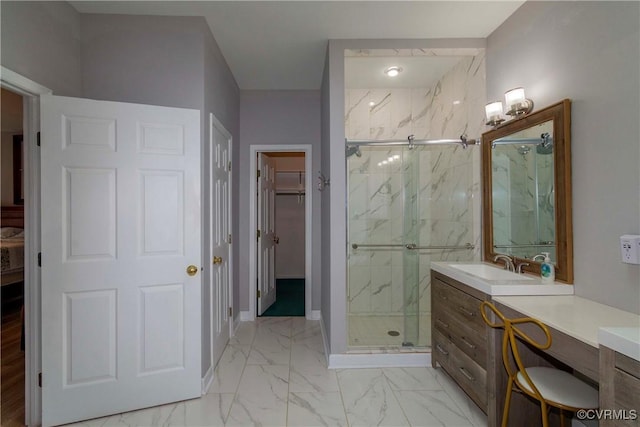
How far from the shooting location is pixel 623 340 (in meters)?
0.93

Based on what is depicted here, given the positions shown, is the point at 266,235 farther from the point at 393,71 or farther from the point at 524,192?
the point at 524,192

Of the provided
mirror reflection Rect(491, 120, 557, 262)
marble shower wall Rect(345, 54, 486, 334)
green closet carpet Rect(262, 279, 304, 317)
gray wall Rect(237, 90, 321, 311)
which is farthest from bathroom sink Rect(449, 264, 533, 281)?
green closet carpet Rect(262, 279, 304, 317)

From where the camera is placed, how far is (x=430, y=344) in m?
2.62

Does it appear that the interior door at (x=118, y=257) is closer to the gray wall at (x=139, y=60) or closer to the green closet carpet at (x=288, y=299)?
the gray wall at (x=139, y=60)

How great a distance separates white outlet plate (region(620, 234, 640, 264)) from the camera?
1.33m

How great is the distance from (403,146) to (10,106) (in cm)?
499

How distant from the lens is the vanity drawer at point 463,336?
1.78 m

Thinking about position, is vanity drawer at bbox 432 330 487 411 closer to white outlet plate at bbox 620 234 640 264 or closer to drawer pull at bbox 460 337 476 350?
drawer pull at bbox 460 337 476 350

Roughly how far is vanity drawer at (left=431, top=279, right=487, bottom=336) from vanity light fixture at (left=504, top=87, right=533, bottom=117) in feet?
4.22

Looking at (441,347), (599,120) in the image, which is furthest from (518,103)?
(441,347)

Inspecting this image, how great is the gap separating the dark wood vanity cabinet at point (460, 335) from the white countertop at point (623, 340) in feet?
2.39

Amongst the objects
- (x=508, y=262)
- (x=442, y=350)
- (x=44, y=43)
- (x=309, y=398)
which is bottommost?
(x=309, y=398)

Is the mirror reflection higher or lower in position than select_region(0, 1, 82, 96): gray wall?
lower

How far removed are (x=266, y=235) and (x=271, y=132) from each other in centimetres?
134
